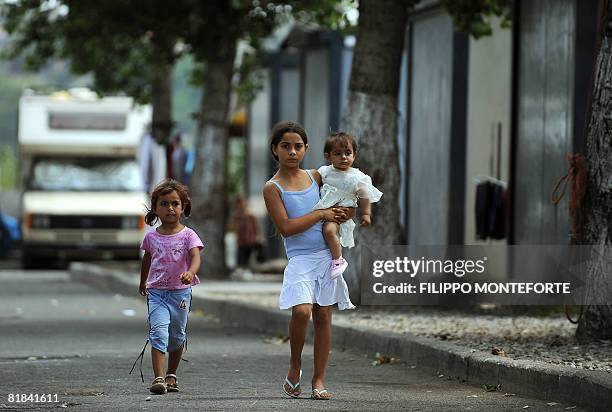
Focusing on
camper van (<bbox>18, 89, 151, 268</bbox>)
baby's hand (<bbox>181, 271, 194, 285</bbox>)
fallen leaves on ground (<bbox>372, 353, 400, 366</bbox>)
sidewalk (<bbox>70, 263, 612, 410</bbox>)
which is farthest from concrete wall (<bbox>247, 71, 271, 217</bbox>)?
baby's hand (<bbox>181, 271, 194, 285</bbox>)

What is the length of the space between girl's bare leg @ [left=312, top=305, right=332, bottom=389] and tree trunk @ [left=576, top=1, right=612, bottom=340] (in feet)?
10.0

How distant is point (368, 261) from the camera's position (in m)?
15.0

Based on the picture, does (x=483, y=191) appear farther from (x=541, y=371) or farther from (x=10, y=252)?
(x=10, y=252)

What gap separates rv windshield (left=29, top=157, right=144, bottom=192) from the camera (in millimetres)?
31203

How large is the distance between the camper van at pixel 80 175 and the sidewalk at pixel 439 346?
1130 cm

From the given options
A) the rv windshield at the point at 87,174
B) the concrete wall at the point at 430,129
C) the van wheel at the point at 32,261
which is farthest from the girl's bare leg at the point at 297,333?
the van wheel at the point at 32,261

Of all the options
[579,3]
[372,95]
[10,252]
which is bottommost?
[10,252]

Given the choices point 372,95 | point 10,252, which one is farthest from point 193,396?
point 10,252

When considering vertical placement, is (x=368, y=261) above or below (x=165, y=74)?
below

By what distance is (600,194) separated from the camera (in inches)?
455

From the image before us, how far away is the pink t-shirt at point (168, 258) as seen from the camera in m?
9.27

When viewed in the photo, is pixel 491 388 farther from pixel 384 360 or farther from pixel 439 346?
pixel 384 360

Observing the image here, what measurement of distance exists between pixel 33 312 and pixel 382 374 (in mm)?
7595

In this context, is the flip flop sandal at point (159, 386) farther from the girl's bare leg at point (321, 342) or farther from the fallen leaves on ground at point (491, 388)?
the fallen leaves on ground at point (491, 388)
